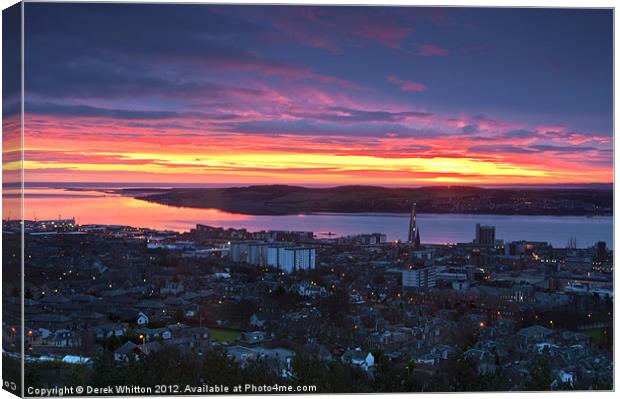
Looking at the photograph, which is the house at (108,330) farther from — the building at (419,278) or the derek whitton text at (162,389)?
the building at (419,278)

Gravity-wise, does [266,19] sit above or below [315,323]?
above

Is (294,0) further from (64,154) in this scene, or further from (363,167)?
(64,154)

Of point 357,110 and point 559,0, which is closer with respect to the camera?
point 559,0

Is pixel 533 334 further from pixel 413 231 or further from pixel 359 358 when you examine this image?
pixel 359 358

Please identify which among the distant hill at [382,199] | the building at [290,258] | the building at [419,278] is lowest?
the building at [419,278]

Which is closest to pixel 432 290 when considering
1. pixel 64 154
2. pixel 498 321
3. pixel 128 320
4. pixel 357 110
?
pixel 498 321

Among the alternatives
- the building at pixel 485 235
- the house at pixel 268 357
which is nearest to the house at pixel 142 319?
the house at pixel 268 357

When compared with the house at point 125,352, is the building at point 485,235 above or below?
above

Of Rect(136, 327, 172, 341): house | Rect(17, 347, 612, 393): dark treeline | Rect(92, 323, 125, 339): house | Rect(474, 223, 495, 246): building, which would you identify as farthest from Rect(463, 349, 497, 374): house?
Rect(92, 323, 125, 339): house
